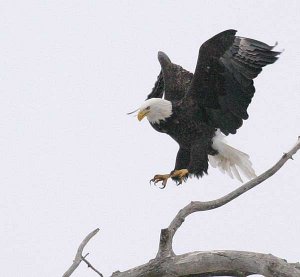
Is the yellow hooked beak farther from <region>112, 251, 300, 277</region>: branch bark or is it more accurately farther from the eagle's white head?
<region>112, 251, 300, 277</region>: branch bark

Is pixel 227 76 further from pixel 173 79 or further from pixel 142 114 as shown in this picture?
pixel 173 79

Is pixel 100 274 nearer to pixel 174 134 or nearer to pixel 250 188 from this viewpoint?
pixel 250 188

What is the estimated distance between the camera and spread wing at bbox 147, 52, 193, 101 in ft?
22.7

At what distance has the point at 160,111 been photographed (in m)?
6.47

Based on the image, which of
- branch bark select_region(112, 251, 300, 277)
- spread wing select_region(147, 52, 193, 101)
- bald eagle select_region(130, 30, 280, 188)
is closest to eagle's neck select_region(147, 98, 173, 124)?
bald eagle select_region(130, 30, 280, 188)

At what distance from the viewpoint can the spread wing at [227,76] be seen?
237 inches

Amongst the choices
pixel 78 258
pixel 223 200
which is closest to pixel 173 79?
pixel 223 200

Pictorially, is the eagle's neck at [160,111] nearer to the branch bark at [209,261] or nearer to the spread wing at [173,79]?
the spread wing at [173,79]

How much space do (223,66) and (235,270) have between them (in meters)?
2.31

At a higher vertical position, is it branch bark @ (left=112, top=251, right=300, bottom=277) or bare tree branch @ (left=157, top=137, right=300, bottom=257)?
bare tree branch @ (left=157, top=137, right=300, bottom=257)

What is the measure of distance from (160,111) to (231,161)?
100 cm

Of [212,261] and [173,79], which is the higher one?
[173,79]

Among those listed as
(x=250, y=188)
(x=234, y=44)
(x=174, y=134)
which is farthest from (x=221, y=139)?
(x=250, y=188)

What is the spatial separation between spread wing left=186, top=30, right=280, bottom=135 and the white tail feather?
1.27 ft
